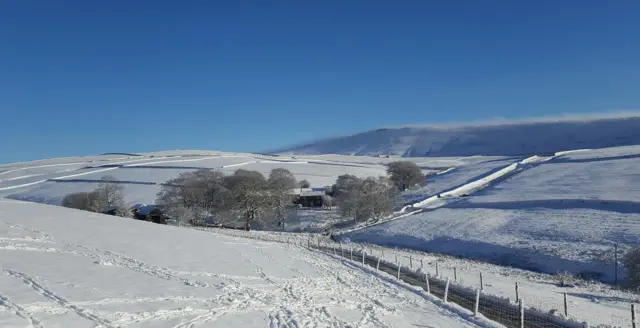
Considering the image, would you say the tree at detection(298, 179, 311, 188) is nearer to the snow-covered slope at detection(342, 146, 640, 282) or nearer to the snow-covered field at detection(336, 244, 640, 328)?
the snow-covered slope at detection(342, 146, 640, 282)

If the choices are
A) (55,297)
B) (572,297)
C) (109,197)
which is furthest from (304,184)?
(55,297)

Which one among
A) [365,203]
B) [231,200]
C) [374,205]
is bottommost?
[374,205]

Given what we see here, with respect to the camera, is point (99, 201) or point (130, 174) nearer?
point (99, 201)

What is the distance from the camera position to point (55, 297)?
591 inches

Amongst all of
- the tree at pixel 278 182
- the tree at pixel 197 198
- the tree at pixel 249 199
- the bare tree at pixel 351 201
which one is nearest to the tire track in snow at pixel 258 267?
the tree at pixel 249 199

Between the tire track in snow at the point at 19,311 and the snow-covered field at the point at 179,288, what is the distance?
24 mm

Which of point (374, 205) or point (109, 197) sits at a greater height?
point (109, 197)

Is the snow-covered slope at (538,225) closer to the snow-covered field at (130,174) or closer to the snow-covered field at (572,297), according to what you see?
the snow-covered field at (572,297)

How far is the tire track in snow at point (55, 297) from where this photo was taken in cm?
1285

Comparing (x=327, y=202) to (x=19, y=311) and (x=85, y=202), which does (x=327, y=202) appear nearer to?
(x=85, y=202)

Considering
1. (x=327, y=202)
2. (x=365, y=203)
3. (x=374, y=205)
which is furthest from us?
(x=327, y=202)

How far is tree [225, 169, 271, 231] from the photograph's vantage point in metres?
73.4

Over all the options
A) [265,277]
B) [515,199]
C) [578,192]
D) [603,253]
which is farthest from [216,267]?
[578,192]

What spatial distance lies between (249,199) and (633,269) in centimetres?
5081
